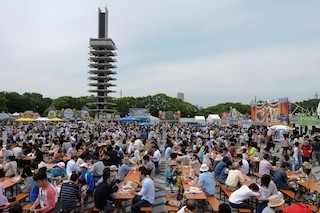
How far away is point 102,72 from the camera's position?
340 ft

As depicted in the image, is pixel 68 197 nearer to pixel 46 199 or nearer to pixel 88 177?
pixel 46 199

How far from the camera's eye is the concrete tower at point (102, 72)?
10125 cm

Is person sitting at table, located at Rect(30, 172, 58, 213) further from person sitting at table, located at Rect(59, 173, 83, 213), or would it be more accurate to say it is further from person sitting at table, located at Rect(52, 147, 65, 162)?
person sitting at table, located at Rect(52, 147, 65, 162)

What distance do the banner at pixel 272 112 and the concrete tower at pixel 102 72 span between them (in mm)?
68693

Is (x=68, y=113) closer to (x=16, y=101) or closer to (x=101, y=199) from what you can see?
(x=101, y=199)

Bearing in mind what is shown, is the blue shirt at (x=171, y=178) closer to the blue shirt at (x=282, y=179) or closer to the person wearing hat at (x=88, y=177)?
the person wearing hat at (x=88, y=177)

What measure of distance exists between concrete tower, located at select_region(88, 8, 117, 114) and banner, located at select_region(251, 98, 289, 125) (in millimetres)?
68693

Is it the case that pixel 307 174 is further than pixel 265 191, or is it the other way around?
pixel 307 174

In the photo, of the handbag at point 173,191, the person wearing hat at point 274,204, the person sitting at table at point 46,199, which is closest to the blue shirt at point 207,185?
the handbag at point 173,191

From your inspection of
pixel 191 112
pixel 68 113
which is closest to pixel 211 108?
pixel 191 112

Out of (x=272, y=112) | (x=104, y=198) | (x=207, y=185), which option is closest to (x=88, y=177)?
(x=104, y=198)

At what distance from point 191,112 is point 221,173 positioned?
10442cm

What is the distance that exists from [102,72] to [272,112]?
254 ft

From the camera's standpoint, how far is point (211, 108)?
120 m
